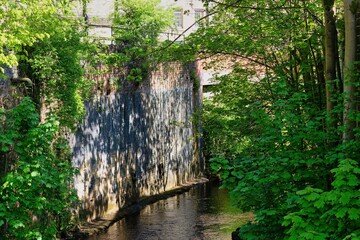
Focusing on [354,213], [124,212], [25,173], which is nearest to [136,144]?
[124,212]

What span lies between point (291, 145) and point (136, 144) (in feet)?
32.7

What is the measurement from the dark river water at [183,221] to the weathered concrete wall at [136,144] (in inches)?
31.9

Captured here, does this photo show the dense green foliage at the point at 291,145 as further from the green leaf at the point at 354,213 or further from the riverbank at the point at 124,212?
the riverbank at the point at 124,212

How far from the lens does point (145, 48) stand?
15461 millimetres

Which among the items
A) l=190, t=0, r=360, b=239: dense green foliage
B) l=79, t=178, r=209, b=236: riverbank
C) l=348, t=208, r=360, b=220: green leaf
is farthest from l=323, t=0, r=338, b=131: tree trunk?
l=79, t=178, r=209, b=236: riverbank

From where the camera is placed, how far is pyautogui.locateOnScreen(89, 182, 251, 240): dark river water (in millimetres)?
12787

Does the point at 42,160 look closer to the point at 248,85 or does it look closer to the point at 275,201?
the point at 275,201

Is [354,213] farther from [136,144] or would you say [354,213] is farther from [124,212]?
[136,144]

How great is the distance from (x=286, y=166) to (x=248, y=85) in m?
6.87

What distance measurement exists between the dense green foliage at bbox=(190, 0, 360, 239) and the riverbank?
4.07 m

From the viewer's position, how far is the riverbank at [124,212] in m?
→ 12.8

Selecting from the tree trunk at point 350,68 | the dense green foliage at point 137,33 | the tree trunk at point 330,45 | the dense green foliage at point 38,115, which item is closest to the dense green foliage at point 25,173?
the dense green foliage at point 38,115

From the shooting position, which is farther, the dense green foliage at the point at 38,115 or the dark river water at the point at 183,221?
the dark river water at the point at 183,221

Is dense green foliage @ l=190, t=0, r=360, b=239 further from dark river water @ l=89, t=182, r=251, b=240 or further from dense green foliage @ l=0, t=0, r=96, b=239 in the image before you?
dense green foliage @ l=0, t=0, r=96, b=239
